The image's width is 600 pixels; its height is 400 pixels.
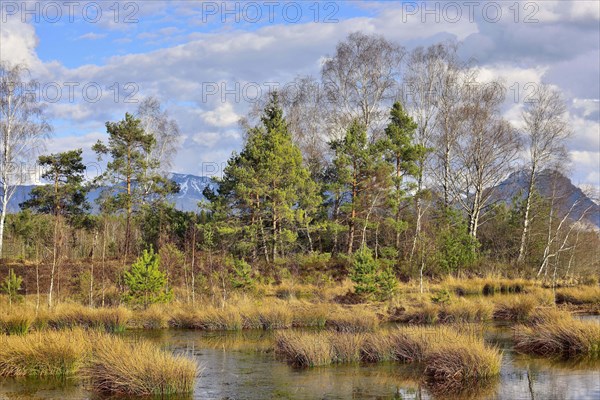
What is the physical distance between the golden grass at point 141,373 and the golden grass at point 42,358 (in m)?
1.52

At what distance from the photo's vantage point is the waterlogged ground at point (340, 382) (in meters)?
13.7

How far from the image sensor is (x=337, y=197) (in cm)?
4100

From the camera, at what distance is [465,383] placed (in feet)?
48.0

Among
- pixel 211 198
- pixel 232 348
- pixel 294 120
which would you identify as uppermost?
pixel 294 120

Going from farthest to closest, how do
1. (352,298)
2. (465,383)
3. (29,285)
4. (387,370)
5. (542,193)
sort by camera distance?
(542,193)
(29,285)
(352,298)
(387,370)
(465,383)

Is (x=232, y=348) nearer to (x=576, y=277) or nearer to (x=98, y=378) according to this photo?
(x=98, y=378)

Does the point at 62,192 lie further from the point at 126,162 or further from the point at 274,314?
the point at 274,314

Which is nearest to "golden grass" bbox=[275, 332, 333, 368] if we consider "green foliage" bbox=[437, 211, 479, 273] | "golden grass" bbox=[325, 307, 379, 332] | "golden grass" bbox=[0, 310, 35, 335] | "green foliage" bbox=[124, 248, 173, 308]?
"golden grass" bbox=[325, 307, 379, 332]

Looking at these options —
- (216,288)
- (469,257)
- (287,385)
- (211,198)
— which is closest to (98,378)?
(287,385)

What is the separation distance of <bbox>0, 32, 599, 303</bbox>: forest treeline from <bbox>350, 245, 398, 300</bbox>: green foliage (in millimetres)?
5710

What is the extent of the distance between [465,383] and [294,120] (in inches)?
1474

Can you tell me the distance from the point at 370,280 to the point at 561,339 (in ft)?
38.5

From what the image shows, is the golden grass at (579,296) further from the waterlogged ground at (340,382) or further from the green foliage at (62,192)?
the green foliage at (62,192)

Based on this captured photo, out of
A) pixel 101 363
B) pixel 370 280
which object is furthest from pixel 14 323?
pixel 370 280
